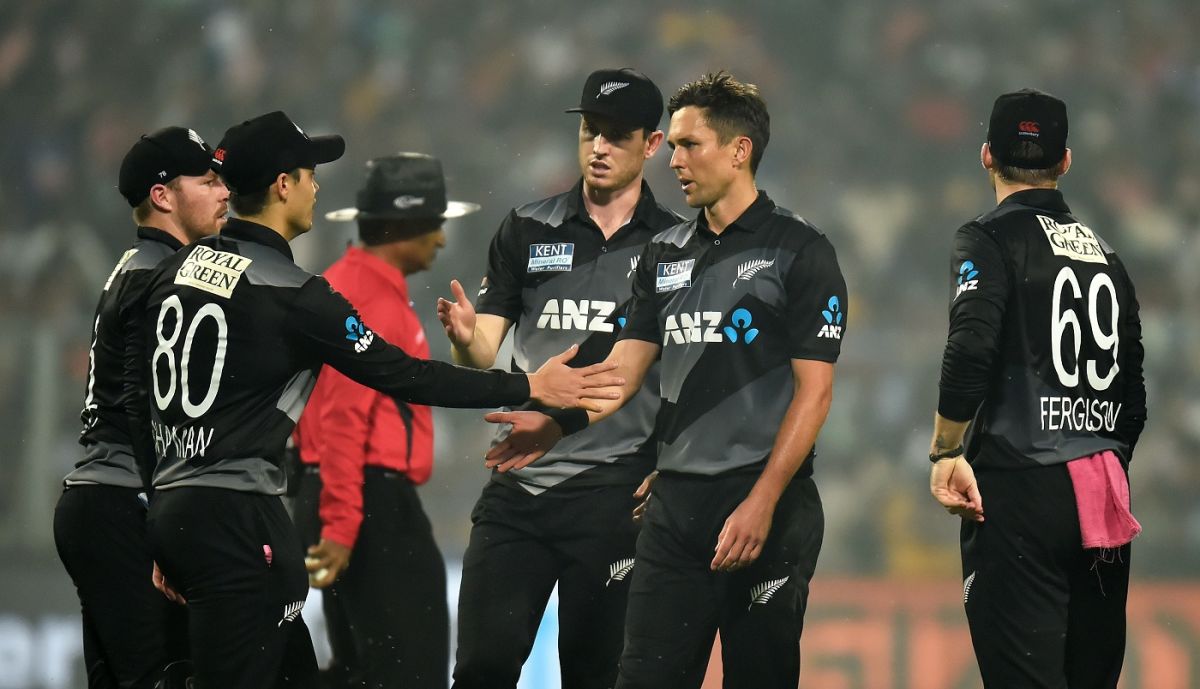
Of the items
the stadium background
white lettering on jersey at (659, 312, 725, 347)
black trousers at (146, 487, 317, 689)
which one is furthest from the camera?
the stadium background

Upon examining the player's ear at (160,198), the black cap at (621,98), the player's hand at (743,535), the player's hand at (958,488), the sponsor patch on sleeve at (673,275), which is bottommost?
the player's hand at (743,535)

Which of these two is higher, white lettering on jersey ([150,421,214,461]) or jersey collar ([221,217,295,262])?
jersey collar ([221,217,295,262])

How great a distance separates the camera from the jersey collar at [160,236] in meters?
3.93

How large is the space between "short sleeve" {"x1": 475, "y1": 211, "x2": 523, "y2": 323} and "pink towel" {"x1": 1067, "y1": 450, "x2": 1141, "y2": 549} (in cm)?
171

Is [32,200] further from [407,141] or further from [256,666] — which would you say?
[256,666]

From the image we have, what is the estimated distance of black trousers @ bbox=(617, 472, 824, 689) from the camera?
135 inches

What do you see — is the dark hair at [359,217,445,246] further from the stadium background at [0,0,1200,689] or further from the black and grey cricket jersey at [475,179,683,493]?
the stadium background at [0,0,1200,689]

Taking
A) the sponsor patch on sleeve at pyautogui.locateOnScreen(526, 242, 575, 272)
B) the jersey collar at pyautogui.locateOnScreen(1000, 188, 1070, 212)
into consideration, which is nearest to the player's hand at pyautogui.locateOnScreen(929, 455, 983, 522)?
the jersey collar at pyautogui.locateOnScreen(1000, 188, 1070, 212)

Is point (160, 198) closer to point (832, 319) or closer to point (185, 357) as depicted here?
point (185, 357)

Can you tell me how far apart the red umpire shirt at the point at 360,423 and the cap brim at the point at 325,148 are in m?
1.11

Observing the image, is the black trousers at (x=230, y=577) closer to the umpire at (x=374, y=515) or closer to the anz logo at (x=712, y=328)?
the anz logo at (x=712, y=328)

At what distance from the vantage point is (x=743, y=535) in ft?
11.1

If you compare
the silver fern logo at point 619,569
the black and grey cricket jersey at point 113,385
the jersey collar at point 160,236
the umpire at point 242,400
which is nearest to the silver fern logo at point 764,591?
the silver fern logo at point 619,569

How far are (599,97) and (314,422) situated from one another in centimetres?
161
